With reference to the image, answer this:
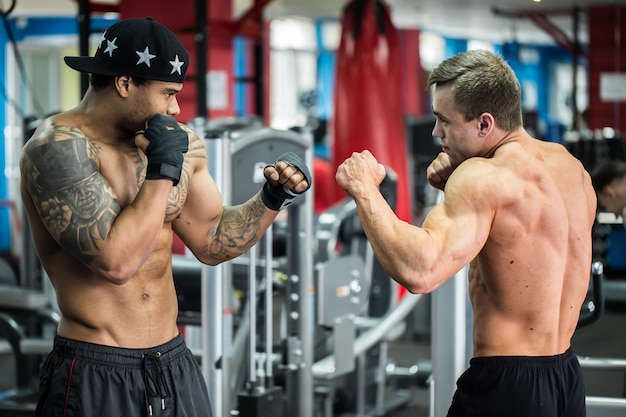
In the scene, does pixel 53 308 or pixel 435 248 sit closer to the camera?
pixel 435 248

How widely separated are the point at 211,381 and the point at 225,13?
18.5 ft

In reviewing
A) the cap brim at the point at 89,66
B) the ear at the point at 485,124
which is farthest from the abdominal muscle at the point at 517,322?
the cap brim at the point at 89,66

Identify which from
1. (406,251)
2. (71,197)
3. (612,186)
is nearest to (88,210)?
(71,197)

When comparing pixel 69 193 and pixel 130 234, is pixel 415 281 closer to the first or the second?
pixel 130 234

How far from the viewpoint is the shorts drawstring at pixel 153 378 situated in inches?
93.7

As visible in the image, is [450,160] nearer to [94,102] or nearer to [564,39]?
[94,102]

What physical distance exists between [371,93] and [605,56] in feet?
7.77

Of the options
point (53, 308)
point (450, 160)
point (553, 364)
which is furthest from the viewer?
point (53, 308)

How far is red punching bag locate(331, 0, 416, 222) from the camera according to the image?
844 centimetres

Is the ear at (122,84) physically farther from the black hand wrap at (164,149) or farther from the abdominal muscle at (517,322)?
the abdominal muscle at (517,322)

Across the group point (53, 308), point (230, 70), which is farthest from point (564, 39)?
point (53, 308)

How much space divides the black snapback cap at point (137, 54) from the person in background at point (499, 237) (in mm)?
511

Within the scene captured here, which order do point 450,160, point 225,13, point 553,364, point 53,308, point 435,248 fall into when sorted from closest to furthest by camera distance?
point 435,248 → point 553,364 → point 450,160 → point 53,308 → point 225,13

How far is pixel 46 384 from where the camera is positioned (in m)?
2.39
